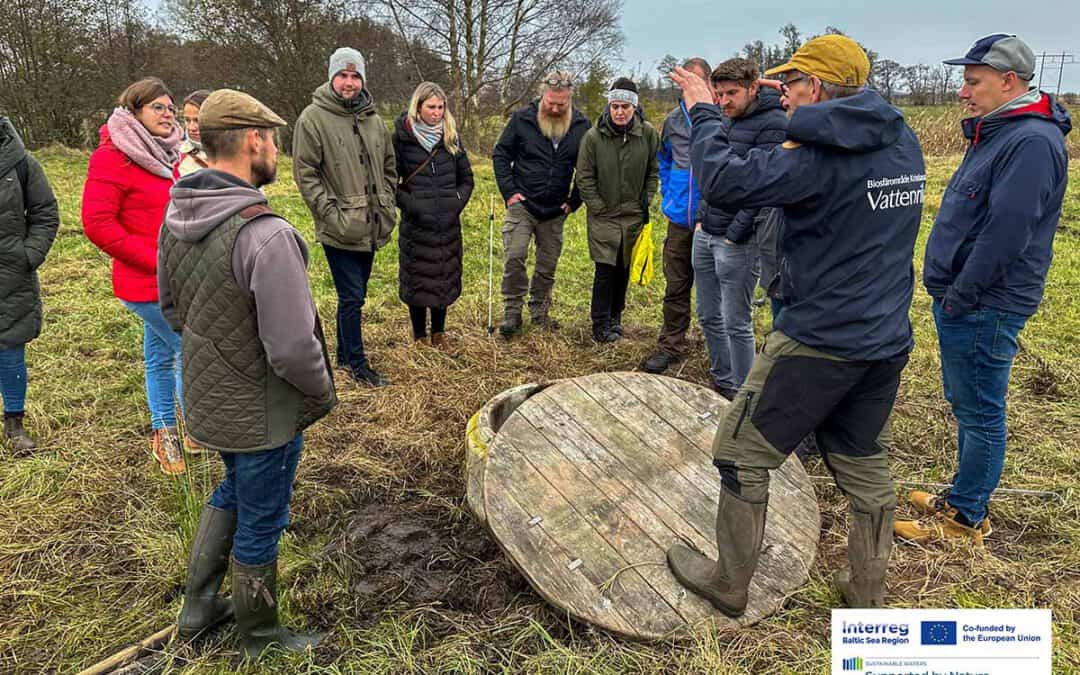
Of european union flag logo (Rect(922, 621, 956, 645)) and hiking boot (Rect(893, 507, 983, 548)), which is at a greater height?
hiking boot (Rect(893, 507, 983, 548))

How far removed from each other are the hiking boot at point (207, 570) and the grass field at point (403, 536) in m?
0.09

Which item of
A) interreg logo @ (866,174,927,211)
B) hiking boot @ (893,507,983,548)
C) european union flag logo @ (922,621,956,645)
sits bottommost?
european union flag logo @ (922,621,956,645)

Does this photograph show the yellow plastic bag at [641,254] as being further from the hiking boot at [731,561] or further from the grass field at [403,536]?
the hiking boot at [731,561]

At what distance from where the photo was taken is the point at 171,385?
12.7 ft

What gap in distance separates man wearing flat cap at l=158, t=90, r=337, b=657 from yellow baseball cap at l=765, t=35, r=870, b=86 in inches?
71.0

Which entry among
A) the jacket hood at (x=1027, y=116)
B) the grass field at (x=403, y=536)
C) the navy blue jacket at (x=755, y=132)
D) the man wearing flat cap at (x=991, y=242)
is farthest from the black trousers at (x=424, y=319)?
the jacket hood at (x=1027, y=116)

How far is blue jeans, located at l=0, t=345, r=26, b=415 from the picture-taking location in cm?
393

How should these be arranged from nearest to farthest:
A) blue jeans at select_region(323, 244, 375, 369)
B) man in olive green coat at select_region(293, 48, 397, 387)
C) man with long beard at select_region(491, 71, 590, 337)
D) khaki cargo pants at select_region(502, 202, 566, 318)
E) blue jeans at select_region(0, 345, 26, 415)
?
blue jeans at select_region(0, 345, 26, 415) < man in olive green coat at select_region(293, 48, 397, 387) < blue jeans at select_region(323, 244, 375, 369) < man with long beard at select_region(491, 71, 590, 337) < khaki cargo pants at select_region(502, 202, 566, 318)

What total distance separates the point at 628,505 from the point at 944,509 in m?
1.59

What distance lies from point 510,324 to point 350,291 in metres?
1.54

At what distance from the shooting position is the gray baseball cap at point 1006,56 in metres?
2.92

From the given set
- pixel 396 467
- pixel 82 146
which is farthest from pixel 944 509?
pixel 82 146

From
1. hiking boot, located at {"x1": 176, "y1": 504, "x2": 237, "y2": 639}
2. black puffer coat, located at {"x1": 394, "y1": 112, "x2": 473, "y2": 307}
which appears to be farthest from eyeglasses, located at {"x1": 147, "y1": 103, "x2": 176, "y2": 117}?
hiking boot, located at {"x1": 176, "y1": 504, "x2": 237, "y2": 639}

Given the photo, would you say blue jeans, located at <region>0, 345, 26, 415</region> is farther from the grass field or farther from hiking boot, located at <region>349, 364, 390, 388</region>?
hiking boot, located at <region>349, 364, 390, 388</region>
